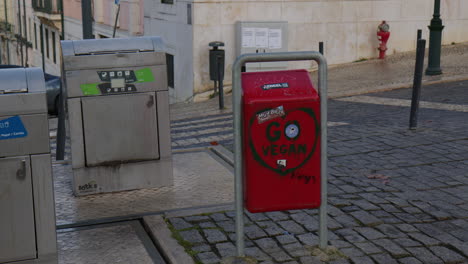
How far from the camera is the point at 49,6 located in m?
33.8

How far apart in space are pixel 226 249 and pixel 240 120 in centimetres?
101

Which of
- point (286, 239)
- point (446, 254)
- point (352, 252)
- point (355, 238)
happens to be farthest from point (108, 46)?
point (446, 254)

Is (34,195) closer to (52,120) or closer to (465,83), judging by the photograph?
(465,83)

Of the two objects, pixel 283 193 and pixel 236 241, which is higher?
pixel 283 193

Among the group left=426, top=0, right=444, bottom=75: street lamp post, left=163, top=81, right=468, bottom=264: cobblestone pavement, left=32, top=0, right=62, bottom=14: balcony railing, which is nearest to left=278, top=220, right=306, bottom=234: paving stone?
left=163, top=81, right=468, bottom=264: cobblestone pavement

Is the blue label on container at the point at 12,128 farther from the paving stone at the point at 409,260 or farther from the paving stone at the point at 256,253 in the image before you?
the paving stone at the point at 409,260

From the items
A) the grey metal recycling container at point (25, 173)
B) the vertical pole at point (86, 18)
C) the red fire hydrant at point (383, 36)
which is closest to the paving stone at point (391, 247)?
the grey metal recycling container at point (25, 173)

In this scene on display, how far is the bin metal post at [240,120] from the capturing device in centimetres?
488

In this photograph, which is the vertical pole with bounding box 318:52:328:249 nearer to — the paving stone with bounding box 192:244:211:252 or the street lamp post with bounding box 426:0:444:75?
the paving stone with bounding box 192:244:211:252

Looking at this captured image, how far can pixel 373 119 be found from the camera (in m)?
10.5

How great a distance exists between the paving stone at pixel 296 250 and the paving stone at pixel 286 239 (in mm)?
60

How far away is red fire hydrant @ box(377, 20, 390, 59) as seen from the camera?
1808 cm

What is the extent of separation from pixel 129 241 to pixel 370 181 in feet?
8.32

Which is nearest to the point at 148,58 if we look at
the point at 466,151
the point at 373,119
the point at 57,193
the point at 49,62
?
the point at 57,193
